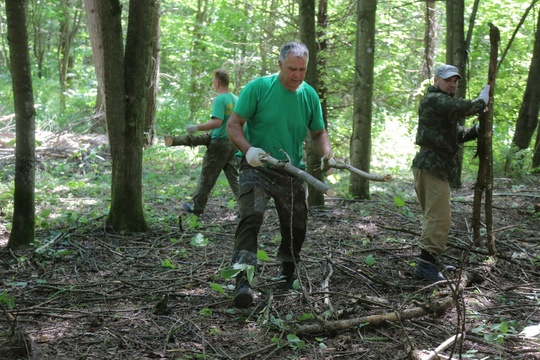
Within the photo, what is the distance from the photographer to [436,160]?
5.36m

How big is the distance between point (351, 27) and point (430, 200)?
7.84m

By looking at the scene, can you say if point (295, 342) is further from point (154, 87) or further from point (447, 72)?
point (154, 87)

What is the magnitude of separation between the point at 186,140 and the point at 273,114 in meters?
3.62

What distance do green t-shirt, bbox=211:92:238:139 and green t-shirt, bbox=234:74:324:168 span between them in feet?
11.2

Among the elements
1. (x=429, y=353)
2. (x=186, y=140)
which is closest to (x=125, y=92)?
(x=186, y=140)

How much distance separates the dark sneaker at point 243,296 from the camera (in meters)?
4.35

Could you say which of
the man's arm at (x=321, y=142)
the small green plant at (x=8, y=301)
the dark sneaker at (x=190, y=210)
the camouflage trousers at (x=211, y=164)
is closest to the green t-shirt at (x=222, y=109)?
the camouflage trousers at (x=211, y=164)

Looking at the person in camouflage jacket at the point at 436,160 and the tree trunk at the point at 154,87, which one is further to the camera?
the tree trunk at the point at 154,87

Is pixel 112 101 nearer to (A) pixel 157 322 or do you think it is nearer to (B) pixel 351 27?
(A) pixel 157 322

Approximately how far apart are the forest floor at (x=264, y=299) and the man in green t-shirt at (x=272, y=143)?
465 mm

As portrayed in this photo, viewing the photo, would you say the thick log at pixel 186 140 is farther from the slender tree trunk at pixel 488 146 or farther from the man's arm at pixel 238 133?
the slender tree trunk at pixel 488 146

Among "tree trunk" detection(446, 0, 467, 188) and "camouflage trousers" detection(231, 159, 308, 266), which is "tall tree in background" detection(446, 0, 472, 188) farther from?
"camouflage trousers" detection(231, 159, 308, 266)

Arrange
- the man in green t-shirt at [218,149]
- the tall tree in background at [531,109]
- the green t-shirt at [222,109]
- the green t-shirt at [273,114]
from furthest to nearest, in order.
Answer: the tall tree in background at [531,109], the man in green t-shirt at [218,149], the green t-shirt at [222,109], the green t-shirt at [273,114]

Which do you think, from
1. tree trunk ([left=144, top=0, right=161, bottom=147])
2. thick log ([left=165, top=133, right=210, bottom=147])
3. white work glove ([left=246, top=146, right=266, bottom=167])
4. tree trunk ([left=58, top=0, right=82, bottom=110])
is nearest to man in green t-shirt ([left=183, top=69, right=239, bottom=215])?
thick log ([left=165, top=133, right=210, bottom=147])
